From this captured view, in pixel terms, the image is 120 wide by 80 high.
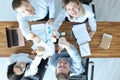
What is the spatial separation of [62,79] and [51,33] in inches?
20.0

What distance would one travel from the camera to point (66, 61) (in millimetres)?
2184

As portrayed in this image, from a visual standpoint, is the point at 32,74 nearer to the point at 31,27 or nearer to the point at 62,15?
the point at 31,27

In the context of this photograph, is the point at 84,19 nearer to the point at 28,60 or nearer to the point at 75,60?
the point at 75,60

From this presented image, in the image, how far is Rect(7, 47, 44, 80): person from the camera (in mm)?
2266

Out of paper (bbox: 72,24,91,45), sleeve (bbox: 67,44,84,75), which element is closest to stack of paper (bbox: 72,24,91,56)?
paper (bbox: 72,24,91,45)

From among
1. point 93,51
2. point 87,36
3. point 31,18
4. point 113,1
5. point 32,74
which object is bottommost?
point 32,74

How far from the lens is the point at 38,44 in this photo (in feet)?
7.60

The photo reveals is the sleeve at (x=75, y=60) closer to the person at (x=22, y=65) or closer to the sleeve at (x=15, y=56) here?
the person at (x=22, y=65)

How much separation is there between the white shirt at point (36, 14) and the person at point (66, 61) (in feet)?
1.12

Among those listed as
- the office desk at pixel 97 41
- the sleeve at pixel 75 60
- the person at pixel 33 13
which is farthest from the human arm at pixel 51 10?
the sleeve at pixel 75 60

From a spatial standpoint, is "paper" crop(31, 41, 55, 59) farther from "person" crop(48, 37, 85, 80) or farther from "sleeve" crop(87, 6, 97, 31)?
"sleeve" crop(87, 6, 97, 31)

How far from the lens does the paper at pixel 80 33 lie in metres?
2.33

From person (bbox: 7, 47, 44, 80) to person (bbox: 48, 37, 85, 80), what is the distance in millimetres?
163

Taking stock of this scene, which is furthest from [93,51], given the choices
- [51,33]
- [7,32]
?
[7,32]
